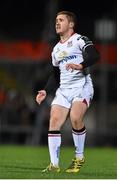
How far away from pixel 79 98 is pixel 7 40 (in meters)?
19.2

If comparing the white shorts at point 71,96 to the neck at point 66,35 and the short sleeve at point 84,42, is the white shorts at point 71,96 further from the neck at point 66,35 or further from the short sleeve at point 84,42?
the neck at point 66,35

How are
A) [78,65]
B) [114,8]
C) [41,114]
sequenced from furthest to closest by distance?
1. [114,8]
2. [41,114]
3. [78,65]

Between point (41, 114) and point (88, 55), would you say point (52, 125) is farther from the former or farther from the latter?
point (41, 114)

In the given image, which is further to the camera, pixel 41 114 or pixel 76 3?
pixel 76 3

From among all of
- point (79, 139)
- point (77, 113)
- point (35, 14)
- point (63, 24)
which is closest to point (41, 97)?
point (77, 113)

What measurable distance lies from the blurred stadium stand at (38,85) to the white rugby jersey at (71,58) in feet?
54.2

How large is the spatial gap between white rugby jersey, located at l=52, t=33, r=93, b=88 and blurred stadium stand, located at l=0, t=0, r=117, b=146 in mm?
16506

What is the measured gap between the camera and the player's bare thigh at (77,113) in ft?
42.9

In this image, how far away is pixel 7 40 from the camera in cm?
3222

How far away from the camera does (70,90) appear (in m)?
13.3

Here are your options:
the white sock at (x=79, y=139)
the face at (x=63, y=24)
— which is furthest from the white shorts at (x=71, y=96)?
the face at (x=63, y=24)

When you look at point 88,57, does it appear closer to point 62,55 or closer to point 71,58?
point 71,58

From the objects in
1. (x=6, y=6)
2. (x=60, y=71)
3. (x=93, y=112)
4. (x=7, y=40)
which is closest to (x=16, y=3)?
(x=6, y=6)

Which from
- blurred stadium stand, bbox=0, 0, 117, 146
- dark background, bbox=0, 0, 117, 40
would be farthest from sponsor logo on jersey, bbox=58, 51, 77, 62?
dark background, bbox=0, 0, 117, 40
